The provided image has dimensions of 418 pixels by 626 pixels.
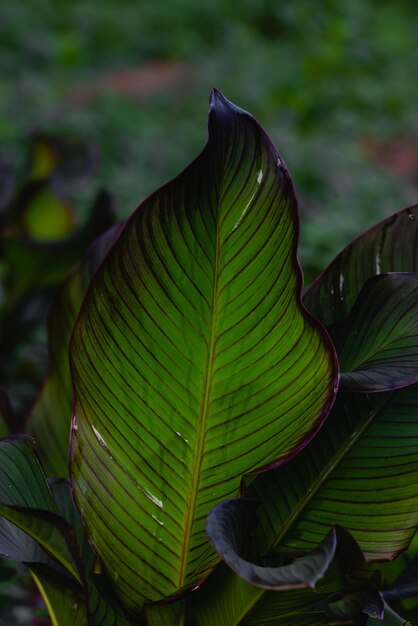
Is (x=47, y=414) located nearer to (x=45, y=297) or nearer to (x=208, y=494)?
(x=208, y=494)

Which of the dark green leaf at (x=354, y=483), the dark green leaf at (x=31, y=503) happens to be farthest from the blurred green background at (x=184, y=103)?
the dark green leaf at (x=354, y=483)

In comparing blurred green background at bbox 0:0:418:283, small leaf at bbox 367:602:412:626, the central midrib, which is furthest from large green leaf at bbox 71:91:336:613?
blurred green background at bbox 0:0:418:283

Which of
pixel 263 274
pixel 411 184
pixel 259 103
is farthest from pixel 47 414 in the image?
pixel 259 103

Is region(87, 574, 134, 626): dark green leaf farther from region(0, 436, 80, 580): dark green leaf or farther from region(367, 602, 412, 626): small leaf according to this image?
region(367, 602, 412, 626): small leaf

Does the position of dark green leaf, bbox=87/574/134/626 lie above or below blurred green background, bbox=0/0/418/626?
below

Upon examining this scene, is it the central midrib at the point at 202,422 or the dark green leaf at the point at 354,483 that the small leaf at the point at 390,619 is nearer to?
the dark green leaf at the point at 354,483

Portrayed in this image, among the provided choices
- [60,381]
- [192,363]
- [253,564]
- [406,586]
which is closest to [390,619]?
[406,586]
